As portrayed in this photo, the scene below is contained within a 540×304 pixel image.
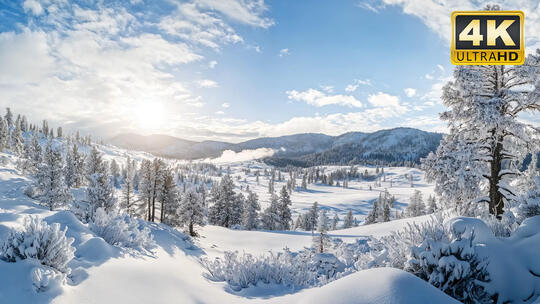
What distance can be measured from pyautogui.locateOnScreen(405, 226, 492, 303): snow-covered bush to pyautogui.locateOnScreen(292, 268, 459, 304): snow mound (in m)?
1.30

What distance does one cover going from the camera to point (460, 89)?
35.1ft

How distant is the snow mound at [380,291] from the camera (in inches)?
122

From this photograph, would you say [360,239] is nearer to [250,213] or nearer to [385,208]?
[250,213]

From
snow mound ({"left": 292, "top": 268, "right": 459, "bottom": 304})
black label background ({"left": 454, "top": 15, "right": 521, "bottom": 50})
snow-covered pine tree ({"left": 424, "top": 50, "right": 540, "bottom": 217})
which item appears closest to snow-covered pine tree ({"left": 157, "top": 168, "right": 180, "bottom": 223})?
Answer: snow-covered pine tree ({"left": 424, "top": 50, "right": 540, "bottom": 217})

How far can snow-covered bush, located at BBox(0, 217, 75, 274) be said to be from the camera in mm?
3709

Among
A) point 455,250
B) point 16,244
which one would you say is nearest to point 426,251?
point 455,250

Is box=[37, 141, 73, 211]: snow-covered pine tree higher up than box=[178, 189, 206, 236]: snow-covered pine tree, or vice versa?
box=[37, 141, 73, 211]: snow-covered pine tree

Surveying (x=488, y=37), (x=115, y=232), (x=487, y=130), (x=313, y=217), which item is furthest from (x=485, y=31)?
(x=313, y=217)

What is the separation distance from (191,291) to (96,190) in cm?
1609

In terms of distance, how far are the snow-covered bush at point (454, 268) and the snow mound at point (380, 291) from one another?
Answer: 1297mm

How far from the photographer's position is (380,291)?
319 centimetres

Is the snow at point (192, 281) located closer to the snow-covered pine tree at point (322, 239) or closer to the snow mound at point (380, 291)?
A: the snow mound at point (380, 291)

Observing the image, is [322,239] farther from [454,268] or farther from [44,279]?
[44,279]

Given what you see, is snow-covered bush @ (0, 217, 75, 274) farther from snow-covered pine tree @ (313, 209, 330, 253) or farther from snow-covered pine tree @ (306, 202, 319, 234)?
snow-covered pine tree @ (306, 202, 319, 234)
